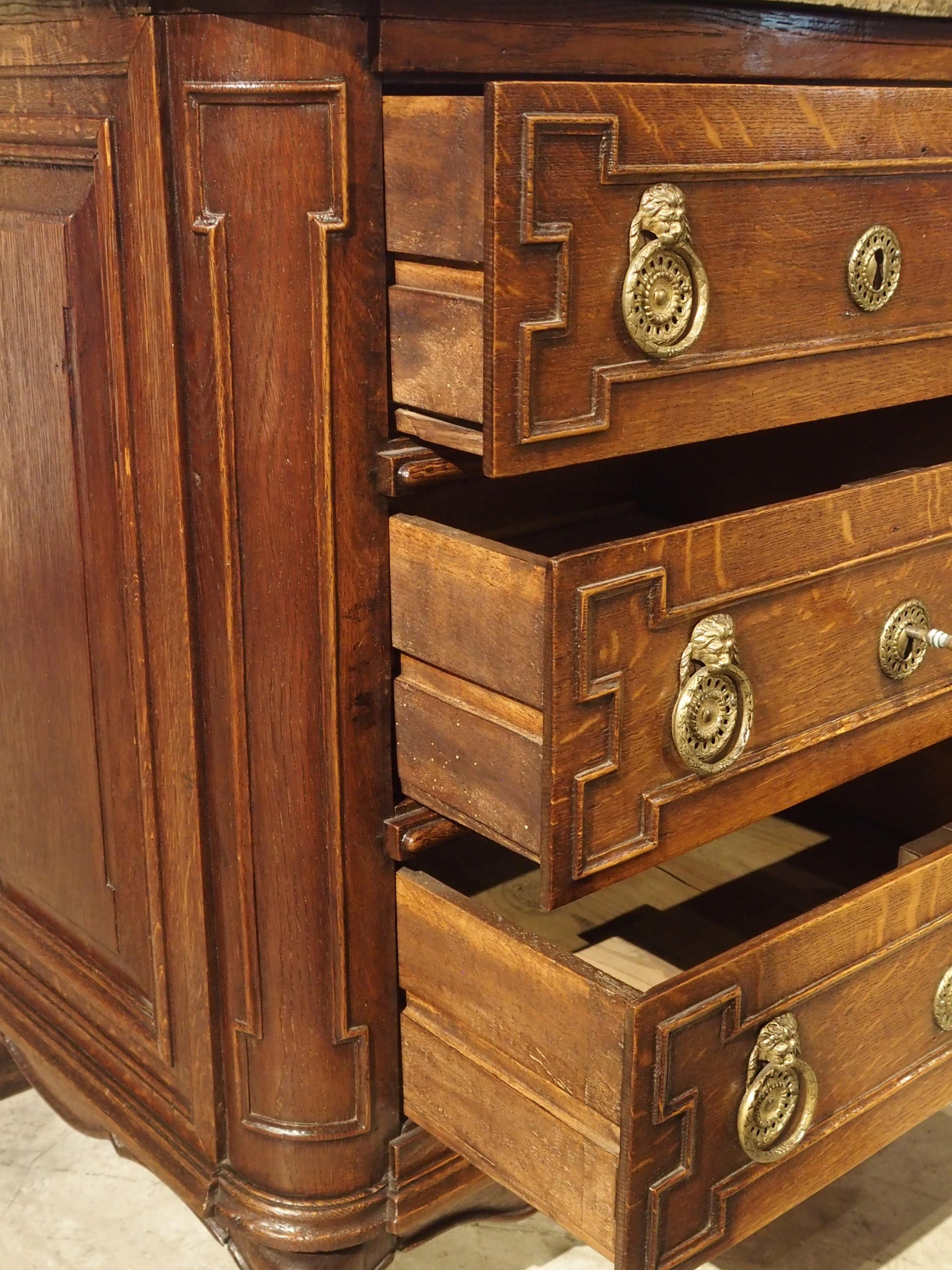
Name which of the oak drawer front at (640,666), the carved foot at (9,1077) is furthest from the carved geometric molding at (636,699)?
the carved foot at (9,1077)

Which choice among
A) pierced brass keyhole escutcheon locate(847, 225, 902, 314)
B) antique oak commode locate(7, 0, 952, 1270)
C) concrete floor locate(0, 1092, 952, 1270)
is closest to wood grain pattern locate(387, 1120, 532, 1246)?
antique oak commode locate(7, 0, 952, 1270)

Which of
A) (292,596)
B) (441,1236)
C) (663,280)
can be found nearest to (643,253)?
(663,280)

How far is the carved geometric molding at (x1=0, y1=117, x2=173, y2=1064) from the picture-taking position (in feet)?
2.87

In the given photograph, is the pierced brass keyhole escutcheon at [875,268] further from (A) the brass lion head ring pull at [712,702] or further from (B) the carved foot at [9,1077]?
(B) the carved foot at [9,1077]

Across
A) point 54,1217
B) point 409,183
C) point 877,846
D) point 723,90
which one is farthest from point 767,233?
point 54,1217

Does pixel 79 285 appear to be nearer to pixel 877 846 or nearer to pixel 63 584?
pixel 63 584

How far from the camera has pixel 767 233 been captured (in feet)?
2.62

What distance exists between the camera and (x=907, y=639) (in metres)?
0.93

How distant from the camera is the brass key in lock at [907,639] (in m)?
0.91

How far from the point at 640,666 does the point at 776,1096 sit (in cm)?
27

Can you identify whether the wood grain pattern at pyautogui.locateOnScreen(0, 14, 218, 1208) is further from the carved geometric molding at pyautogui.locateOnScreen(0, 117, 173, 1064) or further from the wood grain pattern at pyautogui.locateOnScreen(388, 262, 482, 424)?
the wood grain pattern at pyautogui.locateOnScreen(388, 262, 482, 424)

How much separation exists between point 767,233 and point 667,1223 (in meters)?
0.53

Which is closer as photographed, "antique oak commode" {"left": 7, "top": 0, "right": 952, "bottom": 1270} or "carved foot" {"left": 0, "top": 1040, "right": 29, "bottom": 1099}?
"antique oak commode" {"left": 7, "top": 0, "right": 952, "bottom": 1270}

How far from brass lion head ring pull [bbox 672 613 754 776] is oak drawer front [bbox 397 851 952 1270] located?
0.10 metres
